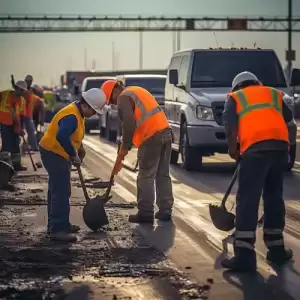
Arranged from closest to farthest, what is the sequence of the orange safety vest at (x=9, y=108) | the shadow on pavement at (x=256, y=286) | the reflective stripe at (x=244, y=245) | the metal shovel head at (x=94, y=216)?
the shadow on pavement at (x=256, y=286) < the reflective stripe at (x=244, y=245) < the metal shovel head at (x=94, y=216) < the orange safety vest at (x=9, y=108)

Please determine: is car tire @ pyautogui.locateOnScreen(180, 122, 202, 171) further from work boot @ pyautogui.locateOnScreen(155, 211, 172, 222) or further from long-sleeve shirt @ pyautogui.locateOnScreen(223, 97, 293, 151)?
long-sleeve shirt @ pyautogui.locateOnScreen(223, 97, 293, 151)

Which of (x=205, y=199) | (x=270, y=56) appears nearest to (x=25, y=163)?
(x=270, y=56)

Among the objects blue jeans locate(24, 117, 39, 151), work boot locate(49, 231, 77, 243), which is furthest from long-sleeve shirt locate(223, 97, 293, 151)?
blue jeans locate(24, 117, 39, 151)

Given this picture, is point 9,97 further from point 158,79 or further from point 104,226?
point 158,79

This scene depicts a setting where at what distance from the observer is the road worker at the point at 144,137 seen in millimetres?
11125

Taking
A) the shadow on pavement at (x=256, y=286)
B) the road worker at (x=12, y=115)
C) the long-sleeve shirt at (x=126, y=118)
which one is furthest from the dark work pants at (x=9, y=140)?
the shadow on pavement at (x=256, y=286)

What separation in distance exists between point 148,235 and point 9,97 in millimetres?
8527

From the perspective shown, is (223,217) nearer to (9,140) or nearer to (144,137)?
(144,137)

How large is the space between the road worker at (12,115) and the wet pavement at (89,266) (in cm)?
626

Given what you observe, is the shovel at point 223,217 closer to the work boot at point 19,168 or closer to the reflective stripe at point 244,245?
the reflective stripe at point 244,245

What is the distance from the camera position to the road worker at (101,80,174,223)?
1112cm

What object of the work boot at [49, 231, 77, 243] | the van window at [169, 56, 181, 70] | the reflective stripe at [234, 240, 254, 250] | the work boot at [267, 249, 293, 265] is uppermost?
the van window at [169, 56, 181, 70]

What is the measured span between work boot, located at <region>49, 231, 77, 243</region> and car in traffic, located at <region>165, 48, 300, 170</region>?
321 inches

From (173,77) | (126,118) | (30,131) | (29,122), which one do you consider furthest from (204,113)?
(126,118)
